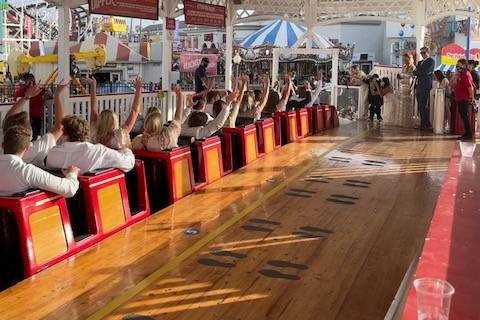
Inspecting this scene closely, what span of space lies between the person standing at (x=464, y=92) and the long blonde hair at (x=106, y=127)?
7.89 metres

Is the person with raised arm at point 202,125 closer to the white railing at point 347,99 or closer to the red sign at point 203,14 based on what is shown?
the red sign at point 203,14

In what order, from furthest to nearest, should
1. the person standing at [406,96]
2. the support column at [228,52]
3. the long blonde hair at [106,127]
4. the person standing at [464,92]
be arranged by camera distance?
the support column at [228,52] → the person standing at [406,96] → the person standing at [464,92] → the long blonde hair at [106,127]

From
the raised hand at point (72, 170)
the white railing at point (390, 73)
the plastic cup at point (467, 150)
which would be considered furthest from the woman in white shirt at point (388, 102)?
the raised hand at point (72, 170)

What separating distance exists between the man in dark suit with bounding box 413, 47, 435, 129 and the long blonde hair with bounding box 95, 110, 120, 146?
8483mm

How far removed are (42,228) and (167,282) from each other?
36.4 inches

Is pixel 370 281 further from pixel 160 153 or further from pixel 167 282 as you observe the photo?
pixel 160 153

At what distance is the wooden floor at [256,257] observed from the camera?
341cm

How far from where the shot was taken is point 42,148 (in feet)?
15.8

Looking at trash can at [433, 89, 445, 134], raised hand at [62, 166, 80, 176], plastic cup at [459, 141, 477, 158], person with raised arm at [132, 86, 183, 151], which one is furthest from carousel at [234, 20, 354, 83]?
raised hand at [62, 166, 80, 176]

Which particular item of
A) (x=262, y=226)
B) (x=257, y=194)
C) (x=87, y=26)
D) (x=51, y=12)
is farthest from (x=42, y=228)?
(x=51, y=12)

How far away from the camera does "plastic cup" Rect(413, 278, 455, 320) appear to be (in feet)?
5.50

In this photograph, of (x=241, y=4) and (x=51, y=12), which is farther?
(x=51, y=12)

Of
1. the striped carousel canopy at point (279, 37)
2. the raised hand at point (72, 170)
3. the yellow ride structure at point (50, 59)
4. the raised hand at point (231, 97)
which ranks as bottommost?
the raised hand at point (72, 170)

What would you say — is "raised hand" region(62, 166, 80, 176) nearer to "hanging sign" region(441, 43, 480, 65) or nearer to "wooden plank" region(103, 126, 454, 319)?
"wooden plank" region(103, 126, 454, 319)
